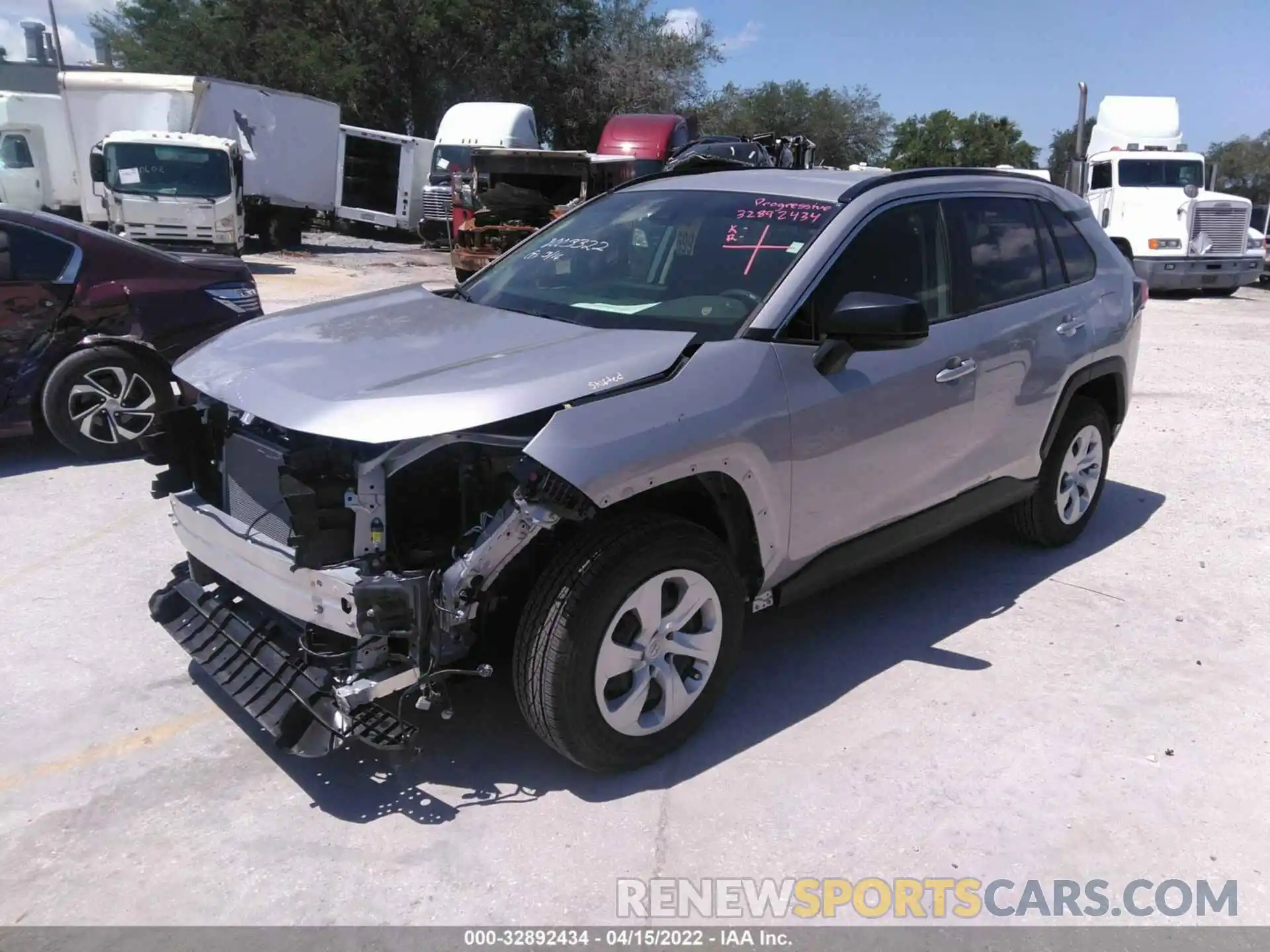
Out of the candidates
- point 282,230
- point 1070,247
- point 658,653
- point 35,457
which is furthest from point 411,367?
point 282,230

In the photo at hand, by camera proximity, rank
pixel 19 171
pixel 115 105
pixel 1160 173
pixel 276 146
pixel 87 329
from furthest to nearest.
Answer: pixel 276 146 < pixel 19 171 < pixel 115 105 < pixel 1160 173 < pixel 87 329

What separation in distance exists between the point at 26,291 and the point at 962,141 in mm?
62763

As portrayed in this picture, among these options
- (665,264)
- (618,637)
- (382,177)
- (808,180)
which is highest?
(382,177)

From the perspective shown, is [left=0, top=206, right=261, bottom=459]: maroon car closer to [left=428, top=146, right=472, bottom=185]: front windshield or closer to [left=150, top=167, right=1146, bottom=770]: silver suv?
[left=150, top=167, right=1146, bottom=770]: silver suv

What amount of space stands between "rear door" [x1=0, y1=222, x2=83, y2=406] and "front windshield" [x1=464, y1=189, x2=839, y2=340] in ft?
10.7

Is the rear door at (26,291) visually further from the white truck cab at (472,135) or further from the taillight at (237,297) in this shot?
the white truck cab at (472,135)

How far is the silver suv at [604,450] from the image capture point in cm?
299

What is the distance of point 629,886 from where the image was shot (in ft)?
9.52

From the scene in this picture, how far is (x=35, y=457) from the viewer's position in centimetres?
671

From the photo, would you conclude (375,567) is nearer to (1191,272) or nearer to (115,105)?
(1191,272)

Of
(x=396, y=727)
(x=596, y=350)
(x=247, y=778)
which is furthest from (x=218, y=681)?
(x=596, y=350)

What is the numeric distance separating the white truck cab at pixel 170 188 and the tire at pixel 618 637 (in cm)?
1599

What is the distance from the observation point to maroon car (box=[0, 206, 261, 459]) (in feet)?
20.4

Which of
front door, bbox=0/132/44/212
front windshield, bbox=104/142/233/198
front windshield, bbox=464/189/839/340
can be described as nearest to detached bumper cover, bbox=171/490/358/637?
front windshield, bbox=464/189/839/340
